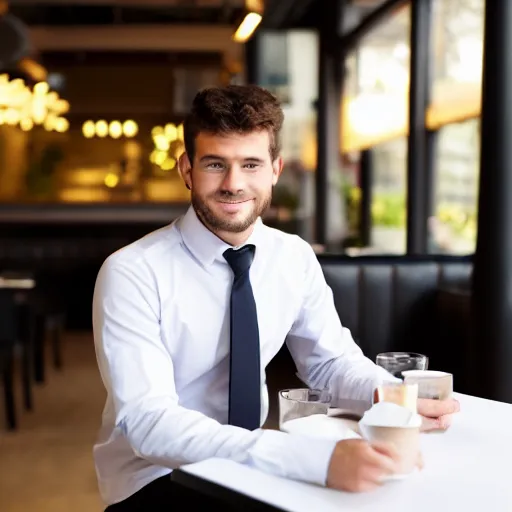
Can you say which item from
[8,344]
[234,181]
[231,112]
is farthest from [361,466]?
[8,344]

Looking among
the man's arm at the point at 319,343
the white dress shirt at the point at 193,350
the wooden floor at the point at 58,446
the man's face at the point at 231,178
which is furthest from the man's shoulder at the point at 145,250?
the wooden floor at the point at 58,446

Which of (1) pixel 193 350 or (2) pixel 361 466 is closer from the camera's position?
(2) pixel 361 466

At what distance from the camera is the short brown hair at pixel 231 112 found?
1.80 metres

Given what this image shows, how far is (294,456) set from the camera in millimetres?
1381

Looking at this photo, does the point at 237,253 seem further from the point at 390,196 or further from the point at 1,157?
the point at 1,157

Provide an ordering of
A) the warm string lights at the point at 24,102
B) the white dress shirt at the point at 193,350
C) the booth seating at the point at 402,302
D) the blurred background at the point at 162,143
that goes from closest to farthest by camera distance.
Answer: the white dress shirt at the point at 193,350
the booth seating at the point at 402,302
the blurred background at the point at 162,143
the warm string lights at the point at 24,102

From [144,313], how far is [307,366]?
0.60 meters

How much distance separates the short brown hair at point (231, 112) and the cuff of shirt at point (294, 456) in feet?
2.28

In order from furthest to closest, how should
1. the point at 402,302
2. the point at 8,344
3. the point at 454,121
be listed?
the point at 454,121 → the point at 8,344 → the point at 402,302

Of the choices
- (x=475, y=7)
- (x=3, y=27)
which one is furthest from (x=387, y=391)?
(x=3, y=27)

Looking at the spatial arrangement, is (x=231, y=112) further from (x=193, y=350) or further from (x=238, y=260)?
(x=193, y=350)

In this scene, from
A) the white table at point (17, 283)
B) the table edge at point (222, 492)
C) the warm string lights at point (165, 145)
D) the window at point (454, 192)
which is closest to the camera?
the table edge at point (222, 492)

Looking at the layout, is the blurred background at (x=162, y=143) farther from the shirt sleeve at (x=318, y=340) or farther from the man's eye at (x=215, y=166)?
the shirt sleeve at (x=318, y=340)

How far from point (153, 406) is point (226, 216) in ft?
1.59
